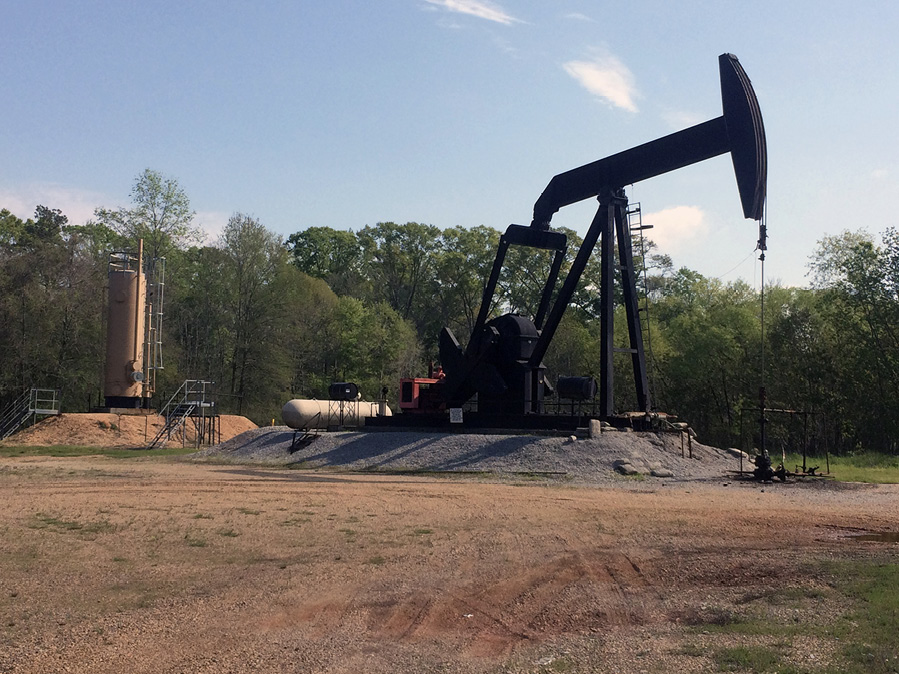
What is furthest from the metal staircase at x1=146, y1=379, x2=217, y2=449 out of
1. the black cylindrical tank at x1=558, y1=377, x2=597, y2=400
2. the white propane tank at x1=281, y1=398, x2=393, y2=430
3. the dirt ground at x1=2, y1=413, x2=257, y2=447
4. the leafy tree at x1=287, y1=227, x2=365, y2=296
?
the leafy tree at x1=287, y1=227, x2=365, y2=296

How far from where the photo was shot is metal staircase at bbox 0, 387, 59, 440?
1763 inches

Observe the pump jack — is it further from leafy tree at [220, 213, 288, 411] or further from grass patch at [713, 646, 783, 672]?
leafy tree at [220, 213, 288, 411]

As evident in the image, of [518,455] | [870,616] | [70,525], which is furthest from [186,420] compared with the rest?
[870,616]

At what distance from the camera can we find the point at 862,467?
29266 millimetres

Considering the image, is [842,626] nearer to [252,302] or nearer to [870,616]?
[870,616]

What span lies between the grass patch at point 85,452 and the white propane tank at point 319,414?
442 cm

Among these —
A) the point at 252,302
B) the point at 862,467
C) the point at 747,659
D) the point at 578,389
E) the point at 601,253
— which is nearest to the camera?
the point at 747,659

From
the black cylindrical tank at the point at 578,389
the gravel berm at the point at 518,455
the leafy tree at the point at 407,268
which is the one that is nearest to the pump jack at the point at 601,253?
the black cylindrical tank at the point at 578,389

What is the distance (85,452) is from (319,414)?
972cm

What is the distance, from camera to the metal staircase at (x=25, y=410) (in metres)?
44.8

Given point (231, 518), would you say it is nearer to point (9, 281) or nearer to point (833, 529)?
point (833, 529)

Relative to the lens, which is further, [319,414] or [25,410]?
[25,410]

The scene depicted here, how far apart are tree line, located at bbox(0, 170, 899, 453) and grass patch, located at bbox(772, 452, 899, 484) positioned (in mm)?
6055

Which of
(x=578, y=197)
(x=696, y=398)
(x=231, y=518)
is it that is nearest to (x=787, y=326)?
(x=696, y=398)
